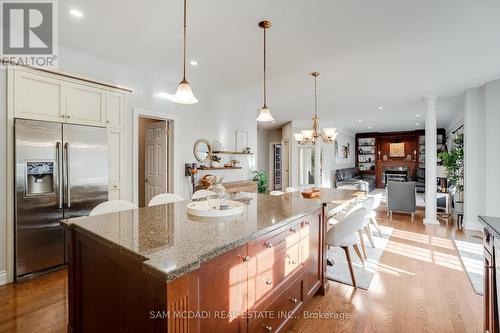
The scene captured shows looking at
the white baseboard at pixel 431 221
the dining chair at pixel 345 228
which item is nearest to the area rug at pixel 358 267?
the dining chair at pixel 345 228

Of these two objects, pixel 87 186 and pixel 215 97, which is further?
pixel 215 97

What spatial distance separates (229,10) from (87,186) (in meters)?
2.58

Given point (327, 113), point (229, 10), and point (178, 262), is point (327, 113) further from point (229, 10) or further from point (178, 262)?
point (178, 262)

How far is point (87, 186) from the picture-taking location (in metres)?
3.11

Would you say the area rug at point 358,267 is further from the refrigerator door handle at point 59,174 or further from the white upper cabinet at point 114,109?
the white upper cabinet at point 114,109

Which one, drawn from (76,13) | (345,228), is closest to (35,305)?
(76,13)

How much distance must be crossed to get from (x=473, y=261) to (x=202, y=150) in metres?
4.44

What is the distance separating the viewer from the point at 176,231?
1.46 m

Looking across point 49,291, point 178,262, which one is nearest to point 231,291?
point 178,262

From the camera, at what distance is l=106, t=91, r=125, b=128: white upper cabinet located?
3416 millimetres

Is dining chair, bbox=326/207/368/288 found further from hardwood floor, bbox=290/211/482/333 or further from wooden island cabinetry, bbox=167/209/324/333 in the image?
hardwood floor, bbox=290/211/482/333

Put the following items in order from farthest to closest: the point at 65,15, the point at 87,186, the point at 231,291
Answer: the point at 87,186 < the point at 65,15 < the point at 231,291

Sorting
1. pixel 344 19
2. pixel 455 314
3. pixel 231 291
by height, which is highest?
pixel 344 19

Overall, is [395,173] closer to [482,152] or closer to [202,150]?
[482,152]
